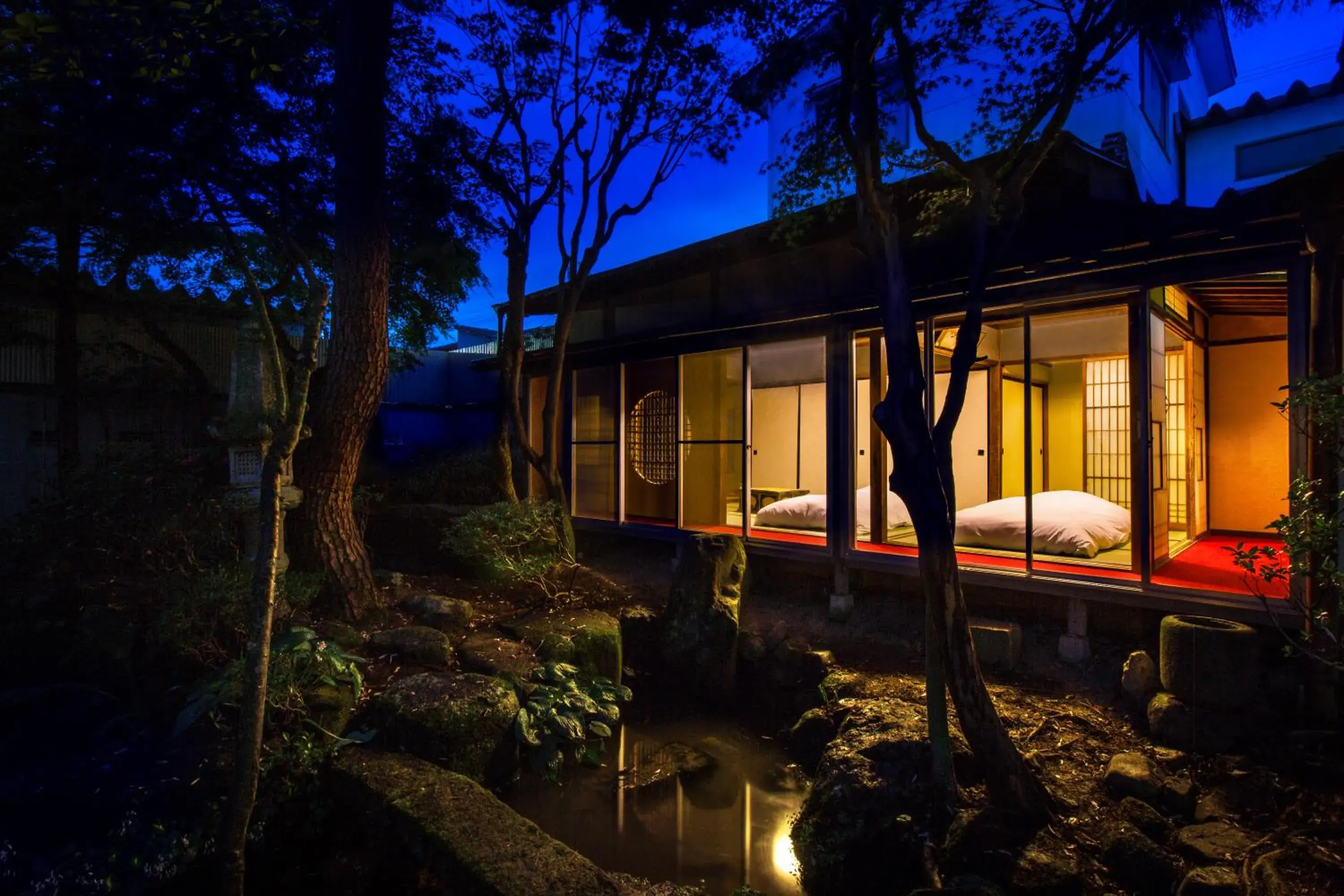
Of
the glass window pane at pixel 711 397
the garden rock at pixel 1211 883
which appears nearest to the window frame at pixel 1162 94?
the glass window pane at pixel 711 397

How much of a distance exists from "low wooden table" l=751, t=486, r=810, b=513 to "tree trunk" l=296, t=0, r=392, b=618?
5666 mm

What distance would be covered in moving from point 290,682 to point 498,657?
1501 millimetres

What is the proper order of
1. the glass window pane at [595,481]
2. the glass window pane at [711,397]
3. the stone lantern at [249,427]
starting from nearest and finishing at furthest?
the stone lantern at [249,427]
the glass window pane at [711,397]
the glass window pane at [595,481]

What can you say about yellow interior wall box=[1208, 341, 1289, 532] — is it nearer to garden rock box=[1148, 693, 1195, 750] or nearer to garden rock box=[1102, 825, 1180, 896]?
garden rock box=[1148, 693, 1195, 750]

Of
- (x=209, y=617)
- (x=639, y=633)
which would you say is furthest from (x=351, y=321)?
(x=639, y=633)

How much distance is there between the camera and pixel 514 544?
6.34 meters

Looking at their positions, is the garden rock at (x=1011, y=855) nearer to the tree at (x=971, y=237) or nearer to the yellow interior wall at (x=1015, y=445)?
the tree at (x=971, y=237)

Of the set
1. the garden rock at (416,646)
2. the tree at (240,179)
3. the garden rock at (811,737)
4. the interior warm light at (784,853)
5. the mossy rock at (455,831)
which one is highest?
the tree at (240,179)

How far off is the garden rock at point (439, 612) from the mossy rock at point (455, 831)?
65.2 inches

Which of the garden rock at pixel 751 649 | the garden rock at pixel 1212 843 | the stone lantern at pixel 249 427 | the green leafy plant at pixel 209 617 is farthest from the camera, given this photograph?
the garden rock at pixel 751 649

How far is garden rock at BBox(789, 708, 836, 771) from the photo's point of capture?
4.66m

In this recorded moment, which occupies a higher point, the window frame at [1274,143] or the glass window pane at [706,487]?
the window frame at [1274,143]

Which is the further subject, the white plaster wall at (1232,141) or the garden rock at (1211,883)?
the white plaster wall at (1232,141)

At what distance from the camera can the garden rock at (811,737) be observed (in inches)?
183
